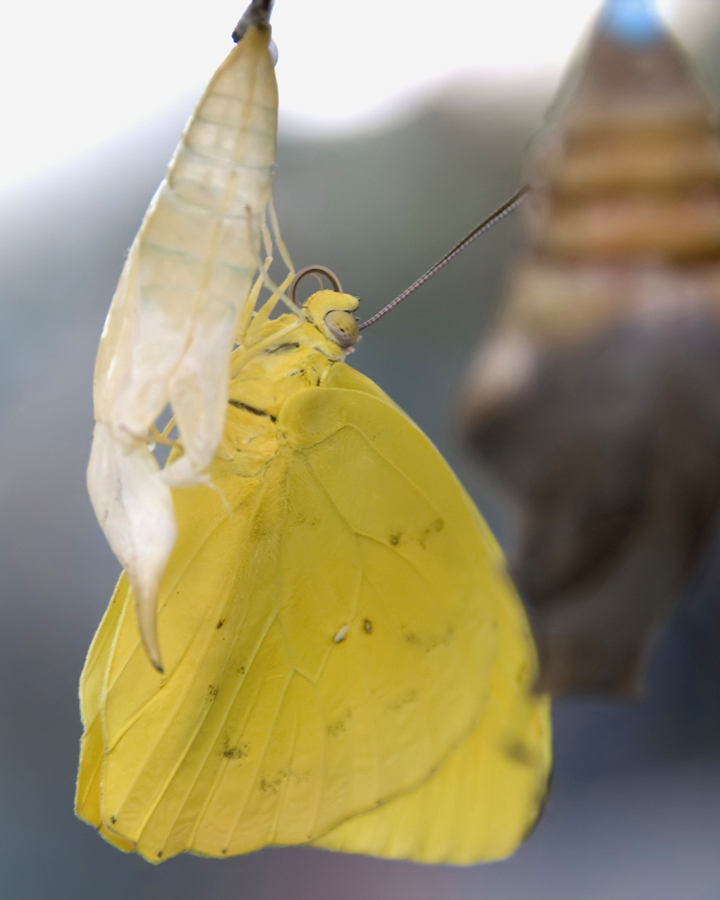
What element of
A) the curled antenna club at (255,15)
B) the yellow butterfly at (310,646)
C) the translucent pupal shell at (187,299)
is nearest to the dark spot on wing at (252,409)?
the yellow butterfly at (310,646)

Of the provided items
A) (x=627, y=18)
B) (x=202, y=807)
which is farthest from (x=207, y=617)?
(x=627, y=18)

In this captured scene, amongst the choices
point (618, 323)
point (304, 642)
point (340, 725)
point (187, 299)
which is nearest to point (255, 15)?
point (187, 299)

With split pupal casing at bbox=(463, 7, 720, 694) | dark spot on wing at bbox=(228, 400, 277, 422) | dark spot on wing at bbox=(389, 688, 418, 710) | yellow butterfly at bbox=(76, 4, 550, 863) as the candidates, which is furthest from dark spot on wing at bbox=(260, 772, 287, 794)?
split pupal casing at bbox=(463, 7, 720, 694)

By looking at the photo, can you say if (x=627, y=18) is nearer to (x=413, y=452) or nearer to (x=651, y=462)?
(x=651, y=462)

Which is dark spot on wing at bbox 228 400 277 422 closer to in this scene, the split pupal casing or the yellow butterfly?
the yellow butterfly

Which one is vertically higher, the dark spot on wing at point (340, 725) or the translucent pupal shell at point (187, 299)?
the translucent pupal shell at point (187, 299)

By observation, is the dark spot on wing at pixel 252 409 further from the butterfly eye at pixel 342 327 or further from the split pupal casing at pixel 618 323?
the split pupal casing at pixel 618 323
